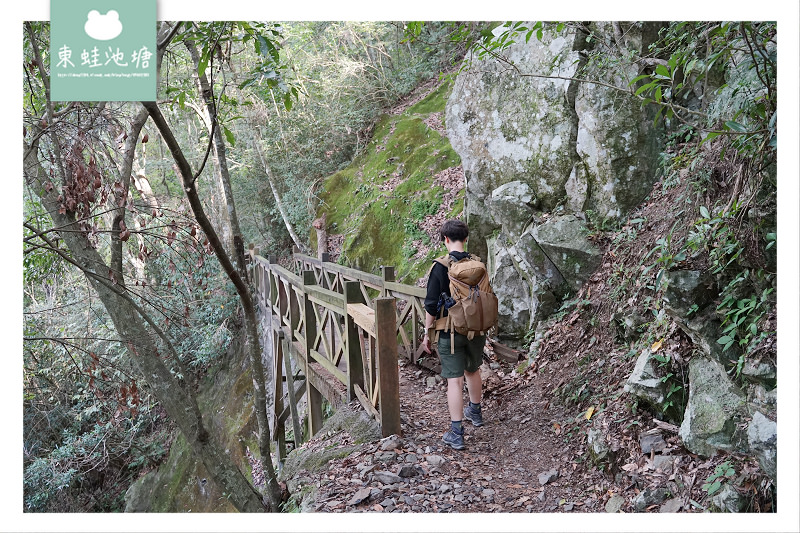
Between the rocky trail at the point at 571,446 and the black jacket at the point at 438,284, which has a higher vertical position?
the black jacket at the point at 438,284

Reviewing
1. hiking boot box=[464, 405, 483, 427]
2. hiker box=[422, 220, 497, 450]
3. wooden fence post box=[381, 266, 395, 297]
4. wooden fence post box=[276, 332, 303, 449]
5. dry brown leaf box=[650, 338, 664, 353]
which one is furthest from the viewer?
wooden fence post box=[276, 332, 303, 449]

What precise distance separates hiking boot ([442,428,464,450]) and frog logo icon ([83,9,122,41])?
3.30m

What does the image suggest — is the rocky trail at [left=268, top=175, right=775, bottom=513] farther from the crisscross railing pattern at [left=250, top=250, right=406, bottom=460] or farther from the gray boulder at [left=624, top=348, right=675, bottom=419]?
the crisscross railing pattern at [left=250, top=250, right=406, bottom=460]

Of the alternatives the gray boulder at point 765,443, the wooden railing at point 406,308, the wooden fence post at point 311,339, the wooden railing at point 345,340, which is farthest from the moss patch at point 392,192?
A: the gray boulder at point 765,443

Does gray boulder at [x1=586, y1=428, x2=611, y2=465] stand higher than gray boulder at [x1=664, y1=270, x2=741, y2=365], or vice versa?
gray boulder at [x1=664, y1=270, x2=741, y2=365]

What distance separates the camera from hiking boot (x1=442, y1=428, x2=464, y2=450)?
148 inches

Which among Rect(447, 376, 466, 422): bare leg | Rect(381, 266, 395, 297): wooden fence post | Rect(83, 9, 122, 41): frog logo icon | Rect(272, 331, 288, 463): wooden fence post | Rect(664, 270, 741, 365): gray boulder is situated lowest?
Rect(272, 331, 288, 463): wooden fence post

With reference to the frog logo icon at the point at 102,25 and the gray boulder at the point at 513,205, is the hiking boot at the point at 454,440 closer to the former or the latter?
the gray boulder at the point at 513,205

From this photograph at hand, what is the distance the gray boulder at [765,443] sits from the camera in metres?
2.29

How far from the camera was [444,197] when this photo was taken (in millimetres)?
9914

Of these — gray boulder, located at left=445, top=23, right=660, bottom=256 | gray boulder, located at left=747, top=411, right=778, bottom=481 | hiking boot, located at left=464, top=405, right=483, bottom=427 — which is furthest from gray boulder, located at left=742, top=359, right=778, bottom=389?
gray boulder, located at left=445, top=23, right=660, bottom=256

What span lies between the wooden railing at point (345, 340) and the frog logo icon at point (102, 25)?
2.24 metres
